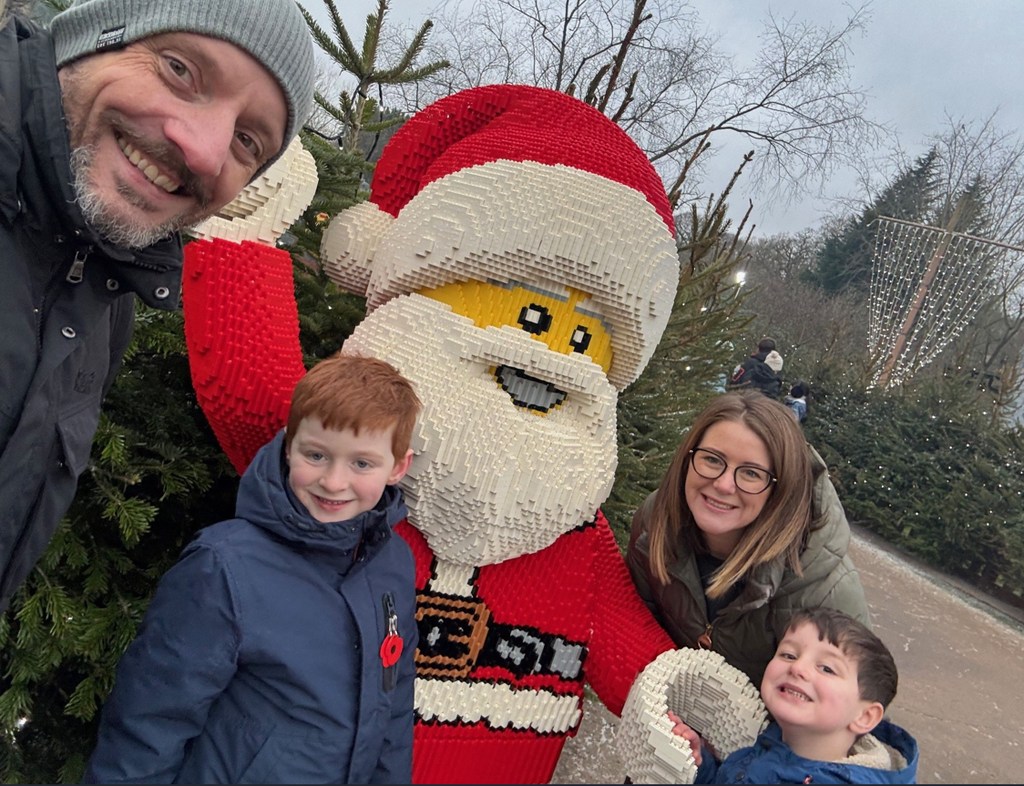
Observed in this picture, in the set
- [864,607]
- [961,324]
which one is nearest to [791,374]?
[961,324]

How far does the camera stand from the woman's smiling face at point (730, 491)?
1563mm

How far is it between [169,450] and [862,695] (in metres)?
1.64

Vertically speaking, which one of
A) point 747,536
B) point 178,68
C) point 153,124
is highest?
point 178,68

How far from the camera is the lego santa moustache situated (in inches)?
57.9

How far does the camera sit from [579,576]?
1.74 meters

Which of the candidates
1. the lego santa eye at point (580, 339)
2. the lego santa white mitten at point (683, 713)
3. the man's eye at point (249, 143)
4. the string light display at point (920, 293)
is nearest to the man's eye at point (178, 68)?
the man's eye at point (249, 143)

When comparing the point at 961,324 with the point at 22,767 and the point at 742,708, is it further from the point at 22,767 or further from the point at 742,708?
the point at 22,767

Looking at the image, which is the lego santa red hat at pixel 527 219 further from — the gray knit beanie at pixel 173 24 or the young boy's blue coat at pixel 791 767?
the young boy's blue coat at pixel 791 767

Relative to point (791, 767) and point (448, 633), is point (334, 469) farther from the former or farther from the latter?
point (791, 767)

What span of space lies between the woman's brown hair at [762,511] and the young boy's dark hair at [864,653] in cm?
21

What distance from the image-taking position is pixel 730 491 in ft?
5.10

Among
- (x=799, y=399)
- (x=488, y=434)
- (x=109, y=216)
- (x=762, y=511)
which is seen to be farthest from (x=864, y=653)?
(x=799, y=399)

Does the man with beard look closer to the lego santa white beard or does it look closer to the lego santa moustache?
the lego santa moustache

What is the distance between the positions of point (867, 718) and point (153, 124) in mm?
1654
